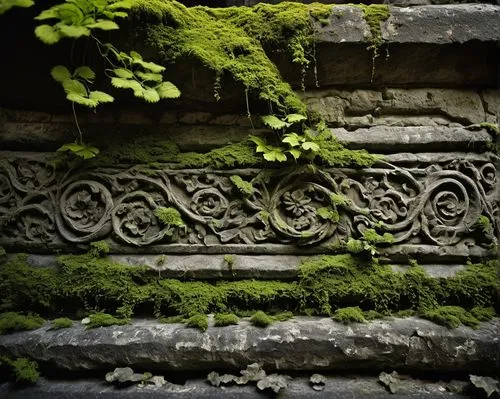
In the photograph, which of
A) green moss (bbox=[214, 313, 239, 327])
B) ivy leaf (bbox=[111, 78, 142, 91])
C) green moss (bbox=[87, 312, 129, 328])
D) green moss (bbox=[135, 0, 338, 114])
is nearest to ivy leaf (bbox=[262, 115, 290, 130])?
green moss (bbox=[135, 0, 338, 114])

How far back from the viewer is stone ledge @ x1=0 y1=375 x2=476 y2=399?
188cm

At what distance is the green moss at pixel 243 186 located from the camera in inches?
94.7

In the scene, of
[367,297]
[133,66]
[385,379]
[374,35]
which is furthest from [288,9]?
[385,379]

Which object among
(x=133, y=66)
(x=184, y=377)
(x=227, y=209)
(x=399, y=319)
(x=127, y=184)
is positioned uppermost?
(x=133, y=66)

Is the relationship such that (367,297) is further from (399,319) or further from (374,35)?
(374,35)

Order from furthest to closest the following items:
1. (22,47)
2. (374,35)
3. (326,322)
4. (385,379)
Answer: (374,35)
(22,47)
(326,322)
(385,379)

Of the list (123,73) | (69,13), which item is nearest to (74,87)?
(123,73)

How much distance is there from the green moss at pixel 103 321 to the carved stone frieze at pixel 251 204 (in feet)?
1.57

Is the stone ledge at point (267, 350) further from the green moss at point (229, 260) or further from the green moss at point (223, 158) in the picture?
the green moss at point (223, 158)

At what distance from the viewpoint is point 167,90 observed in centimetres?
223

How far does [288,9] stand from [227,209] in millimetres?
1557

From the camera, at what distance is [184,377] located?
2.03 metres

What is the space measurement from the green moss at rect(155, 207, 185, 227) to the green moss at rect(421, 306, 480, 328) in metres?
1.72

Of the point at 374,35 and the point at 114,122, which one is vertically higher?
the point at 374,35
